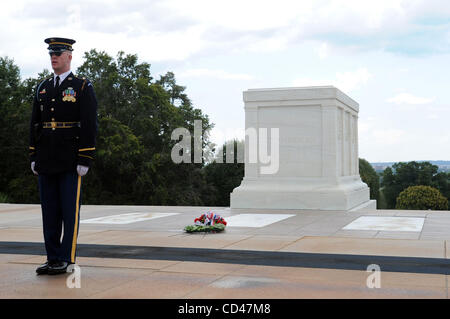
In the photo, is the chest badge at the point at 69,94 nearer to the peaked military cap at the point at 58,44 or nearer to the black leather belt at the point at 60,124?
the black leather belt at the point at 60,124

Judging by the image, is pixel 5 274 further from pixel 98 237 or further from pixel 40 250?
pixel 98 237

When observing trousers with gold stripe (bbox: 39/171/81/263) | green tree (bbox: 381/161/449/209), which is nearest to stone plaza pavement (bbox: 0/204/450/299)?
trousers with gold stripe (bbox: 39/171/81/263)

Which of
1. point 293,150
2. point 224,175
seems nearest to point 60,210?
point 293,150

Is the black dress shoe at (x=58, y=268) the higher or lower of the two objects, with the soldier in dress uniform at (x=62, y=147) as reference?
lower

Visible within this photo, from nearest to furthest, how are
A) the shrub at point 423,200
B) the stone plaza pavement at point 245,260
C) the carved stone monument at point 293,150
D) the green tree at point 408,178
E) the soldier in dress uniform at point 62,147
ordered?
the stone plaza pavement at point 245,260, the soldier in dress uniform at point 62,147, the carved stone monument at point 293,150, the shrub at point 423,200, the green tree at point 408,178

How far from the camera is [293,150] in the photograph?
509 inches

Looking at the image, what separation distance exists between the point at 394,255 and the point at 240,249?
1.70 meters

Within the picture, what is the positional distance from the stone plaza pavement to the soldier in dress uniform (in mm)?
346

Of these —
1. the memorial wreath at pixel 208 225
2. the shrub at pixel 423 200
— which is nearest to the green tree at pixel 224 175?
the shrub at pixel 423 200

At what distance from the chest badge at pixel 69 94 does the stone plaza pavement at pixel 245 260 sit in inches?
60.8

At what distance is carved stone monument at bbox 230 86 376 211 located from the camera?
492 inches

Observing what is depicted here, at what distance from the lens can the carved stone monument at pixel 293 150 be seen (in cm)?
1250

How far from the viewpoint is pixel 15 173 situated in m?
35.1
